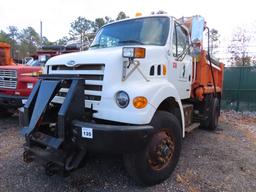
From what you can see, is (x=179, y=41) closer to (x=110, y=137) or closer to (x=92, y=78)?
(x=92, y=78)

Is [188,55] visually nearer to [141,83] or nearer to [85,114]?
[141,83]

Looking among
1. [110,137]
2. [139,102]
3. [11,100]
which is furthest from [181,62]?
[11,100]

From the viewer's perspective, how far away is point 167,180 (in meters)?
3.68

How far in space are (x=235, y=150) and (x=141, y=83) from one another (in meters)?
2.95

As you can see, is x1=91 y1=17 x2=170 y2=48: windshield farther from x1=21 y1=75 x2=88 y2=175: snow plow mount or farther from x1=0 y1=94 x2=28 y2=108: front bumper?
x1=0 y1=94 x2=28 y2=108: front bumper

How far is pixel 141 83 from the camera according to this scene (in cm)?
343

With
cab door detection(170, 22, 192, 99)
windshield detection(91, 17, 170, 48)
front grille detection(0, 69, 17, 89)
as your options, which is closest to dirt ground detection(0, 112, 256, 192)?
cab door detection(170, 22, 192, 99)

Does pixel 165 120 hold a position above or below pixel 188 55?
below

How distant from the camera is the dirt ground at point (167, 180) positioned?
11.5 feet

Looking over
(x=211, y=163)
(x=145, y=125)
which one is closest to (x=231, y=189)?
(x=211, y=163)

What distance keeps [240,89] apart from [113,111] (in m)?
9.47

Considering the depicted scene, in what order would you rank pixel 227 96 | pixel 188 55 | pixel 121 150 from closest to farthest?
pixel 121 150 < pixel 188 55 < pixel 227 96

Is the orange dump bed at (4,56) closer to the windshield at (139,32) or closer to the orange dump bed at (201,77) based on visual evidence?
the windshield at (139,32)

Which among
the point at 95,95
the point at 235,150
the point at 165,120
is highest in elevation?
the point at 95,95
